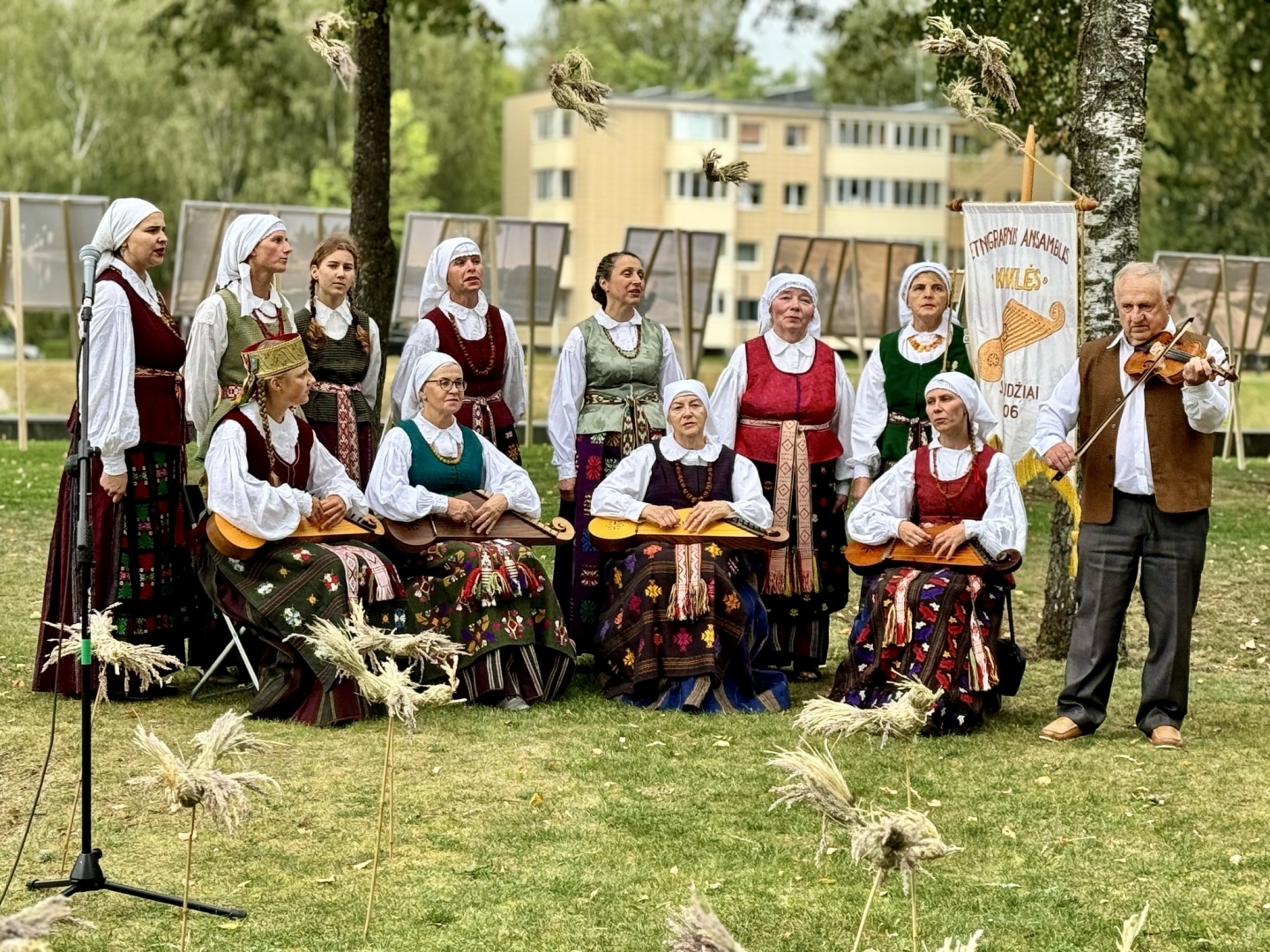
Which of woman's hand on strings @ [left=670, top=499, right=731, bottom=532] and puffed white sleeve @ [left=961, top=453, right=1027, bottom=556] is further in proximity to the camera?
woman's hand on strings @ [left=670, top=499, right=731, bottom=532]

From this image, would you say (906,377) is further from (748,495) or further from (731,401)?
(748,495)

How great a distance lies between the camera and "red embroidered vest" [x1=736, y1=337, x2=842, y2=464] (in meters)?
7.73

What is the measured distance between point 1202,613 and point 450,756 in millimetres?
5182

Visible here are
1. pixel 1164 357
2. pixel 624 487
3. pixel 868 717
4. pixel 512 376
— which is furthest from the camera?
pixel 512 376

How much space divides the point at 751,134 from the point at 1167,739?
53230 millimetres

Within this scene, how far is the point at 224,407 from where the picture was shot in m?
6.85

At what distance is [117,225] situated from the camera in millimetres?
6895

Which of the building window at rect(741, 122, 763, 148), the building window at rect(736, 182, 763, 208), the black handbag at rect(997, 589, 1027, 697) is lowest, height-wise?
the black handbag at rect(997, 589, 1027, 697)

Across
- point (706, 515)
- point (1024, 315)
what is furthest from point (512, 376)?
point (1024, 315)

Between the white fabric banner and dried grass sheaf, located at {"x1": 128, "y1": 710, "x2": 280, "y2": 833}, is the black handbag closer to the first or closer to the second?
the white fabric banner

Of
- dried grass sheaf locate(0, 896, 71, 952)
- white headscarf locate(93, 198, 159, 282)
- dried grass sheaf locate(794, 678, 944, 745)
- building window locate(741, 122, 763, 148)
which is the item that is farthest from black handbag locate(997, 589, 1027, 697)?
building window locate(741, 122, 763, 148)

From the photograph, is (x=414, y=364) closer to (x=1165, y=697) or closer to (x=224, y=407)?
(x=224, y=407)

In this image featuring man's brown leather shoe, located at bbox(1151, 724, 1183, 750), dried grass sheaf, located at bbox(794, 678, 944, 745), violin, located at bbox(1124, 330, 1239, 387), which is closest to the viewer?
dried grass sheaf, located at bbox(794, 678, 944, 745)

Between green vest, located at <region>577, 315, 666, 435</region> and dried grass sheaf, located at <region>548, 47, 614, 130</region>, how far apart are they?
878 mm
